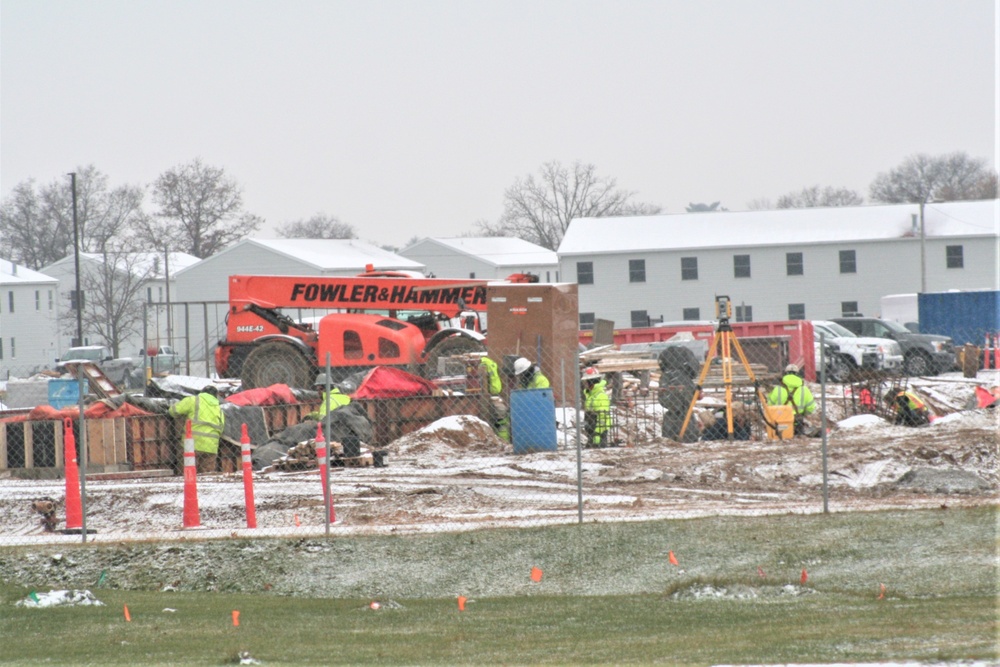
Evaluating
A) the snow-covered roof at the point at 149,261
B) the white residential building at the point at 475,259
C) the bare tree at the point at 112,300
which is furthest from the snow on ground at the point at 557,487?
the snow-covered roof at the point at 149,261

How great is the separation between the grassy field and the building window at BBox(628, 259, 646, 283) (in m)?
47.8

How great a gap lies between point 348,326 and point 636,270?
114 feet

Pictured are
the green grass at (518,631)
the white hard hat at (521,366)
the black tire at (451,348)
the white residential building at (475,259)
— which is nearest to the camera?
the green grass at (518,631)

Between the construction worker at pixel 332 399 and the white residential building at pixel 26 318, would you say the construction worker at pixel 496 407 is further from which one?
the white residential building at pixel 26 318

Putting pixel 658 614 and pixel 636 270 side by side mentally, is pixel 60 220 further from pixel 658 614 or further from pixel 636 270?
pixel 658 614

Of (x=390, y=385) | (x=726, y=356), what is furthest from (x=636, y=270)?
(x=726, y=356)

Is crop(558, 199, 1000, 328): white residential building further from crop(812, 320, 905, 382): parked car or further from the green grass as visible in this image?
the green grass

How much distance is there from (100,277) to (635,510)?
73904mm

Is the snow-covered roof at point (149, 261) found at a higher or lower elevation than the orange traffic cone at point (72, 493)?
higher

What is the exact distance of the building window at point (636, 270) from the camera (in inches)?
2357

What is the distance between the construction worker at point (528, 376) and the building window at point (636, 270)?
39.2m

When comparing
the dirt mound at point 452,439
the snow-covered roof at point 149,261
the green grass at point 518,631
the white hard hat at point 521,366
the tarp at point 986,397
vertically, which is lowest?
the green grass at point 518,631

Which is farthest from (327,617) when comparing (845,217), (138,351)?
(138,351)

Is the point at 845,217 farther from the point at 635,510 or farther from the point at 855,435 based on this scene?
the point at 635,510
